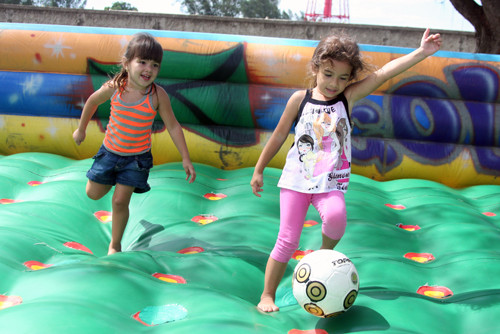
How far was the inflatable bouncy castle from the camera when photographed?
1.71 metres

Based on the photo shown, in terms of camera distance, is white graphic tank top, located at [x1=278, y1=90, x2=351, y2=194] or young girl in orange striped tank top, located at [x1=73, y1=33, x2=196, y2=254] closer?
white graphic tank top, located at [x1=278, y1=90, x2=351, y2=194]

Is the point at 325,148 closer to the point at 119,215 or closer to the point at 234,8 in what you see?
the point at 119,215

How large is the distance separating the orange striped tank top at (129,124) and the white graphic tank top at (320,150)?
0.87 m

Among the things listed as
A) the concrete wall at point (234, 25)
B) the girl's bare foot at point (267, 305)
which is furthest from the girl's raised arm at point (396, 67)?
the concrete wall at point (234, 25)

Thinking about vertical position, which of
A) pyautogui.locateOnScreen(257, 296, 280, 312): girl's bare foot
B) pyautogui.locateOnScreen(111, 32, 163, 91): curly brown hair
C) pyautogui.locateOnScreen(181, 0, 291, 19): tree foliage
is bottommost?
pyautogui.locateOnScreen(257, 296, 280, 312): girl's bare foot

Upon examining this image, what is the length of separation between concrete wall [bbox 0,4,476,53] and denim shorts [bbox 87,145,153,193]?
8439 mm

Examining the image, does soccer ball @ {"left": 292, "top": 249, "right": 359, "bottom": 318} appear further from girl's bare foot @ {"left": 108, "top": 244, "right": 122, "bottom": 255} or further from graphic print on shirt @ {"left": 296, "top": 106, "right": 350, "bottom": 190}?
girl's bare foot @ {"left": 108, "top": 244, "right": 122, "bottom": 255}

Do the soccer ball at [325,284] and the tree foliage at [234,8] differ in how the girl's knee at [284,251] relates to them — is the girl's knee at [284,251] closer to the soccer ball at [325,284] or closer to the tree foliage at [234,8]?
the soccer ball at [325,284]

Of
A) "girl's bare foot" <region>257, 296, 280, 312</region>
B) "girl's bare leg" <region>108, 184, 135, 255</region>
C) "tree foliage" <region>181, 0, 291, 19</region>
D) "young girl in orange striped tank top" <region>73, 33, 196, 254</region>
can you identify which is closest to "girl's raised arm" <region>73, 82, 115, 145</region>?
"young girl in orange striped tank top" <region>73, 33, 196, 254</region>

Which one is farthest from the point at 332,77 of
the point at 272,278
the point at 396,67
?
the point at 272,278

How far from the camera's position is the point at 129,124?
8.70ft

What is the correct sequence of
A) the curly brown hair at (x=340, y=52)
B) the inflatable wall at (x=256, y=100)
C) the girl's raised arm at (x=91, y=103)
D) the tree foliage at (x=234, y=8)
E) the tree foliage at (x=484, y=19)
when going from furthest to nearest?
1. the tree foliage at (x=234, y=8)
2. the tree foliage at (x=484, y=19)
3. the inflatable wall at (x=256, y=100)
4. the girl's raised arm at (x=91, y=103)
5. the curly brown hair at (x=340, y=52)

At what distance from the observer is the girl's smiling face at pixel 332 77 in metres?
2.07

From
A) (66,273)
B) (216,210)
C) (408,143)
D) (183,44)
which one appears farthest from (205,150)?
(66,273)
